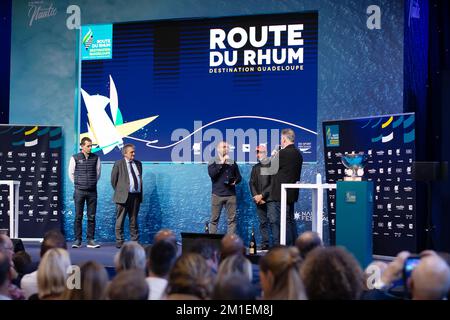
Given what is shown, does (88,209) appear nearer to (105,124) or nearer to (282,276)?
(105,124)

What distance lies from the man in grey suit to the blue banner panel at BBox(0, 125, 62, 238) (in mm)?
1121

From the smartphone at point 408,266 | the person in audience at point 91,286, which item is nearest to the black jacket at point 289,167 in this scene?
the smartphone at point 408,266

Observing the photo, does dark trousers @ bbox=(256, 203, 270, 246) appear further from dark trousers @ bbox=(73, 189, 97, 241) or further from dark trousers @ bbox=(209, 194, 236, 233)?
dark trousers @ bbox=(73, 189, 97, 241)

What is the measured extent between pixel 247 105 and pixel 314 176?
1.41 m

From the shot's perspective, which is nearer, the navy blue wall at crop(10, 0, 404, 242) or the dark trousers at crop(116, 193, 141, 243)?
the navy blue wall at crop(10, 0, 404, 242)

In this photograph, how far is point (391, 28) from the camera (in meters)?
8.88

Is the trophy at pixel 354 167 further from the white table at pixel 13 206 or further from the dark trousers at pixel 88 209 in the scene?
the white table at pixel 13 206

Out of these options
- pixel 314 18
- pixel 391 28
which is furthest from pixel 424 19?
pixel 314 18

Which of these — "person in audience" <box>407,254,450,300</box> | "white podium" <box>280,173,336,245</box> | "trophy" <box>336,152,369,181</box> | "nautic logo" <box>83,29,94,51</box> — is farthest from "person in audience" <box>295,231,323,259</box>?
"nautic logo" <box>83,29,94,51</box>

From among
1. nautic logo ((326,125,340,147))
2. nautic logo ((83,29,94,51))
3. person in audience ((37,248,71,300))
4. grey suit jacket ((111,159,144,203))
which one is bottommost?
person in audience ((37,248,71,300))

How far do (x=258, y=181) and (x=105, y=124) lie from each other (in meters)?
→ 2.77

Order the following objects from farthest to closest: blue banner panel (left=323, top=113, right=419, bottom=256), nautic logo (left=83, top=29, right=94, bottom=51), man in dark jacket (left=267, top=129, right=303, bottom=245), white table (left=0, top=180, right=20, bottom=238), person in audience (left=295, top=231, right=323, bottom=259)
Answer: nautic logo (left=83, top=29, right=94, bottom=51), white table (left=0, top=180, right=20, bottom=238), man in dark jacket (left=267, top=129, right=303, bottom=245), blue banner panel (left=323, top=113, right=419, bottom=256), person in audience (left=295, top=231, right=323, bottom=259)

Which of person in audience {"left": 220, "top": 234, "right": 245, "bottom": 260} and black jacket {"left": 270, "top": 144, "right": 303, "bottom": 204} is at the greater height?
black jacket {"left": 270, "top": 144, "right": 303, "bottom": 204}

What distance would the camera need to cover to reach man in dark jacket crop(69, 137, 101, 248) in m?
9.31
